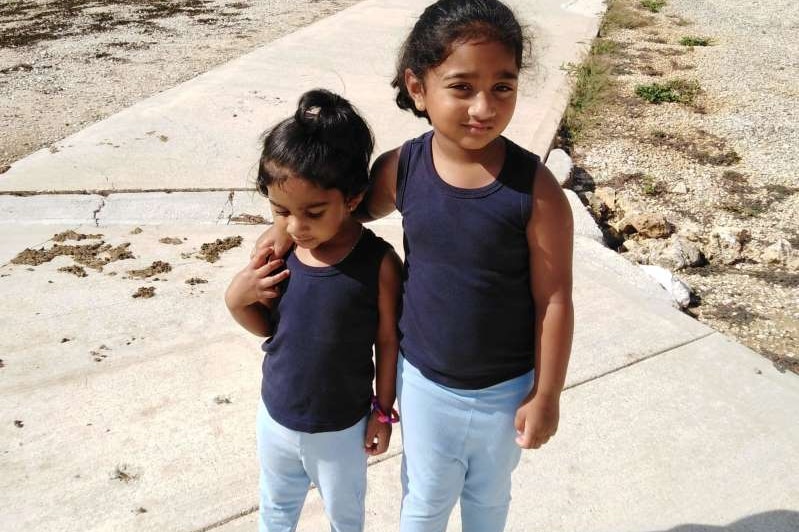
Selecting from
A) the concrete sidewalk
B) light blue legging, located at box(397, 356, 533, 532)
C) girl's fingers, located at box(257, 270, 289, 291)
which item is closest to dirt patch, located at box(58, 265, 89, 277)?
the concrete sidewalk

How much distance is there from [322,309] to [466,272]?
0.32m

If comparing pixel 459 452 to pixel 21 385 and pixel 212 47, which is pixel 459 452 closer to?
pixel 21 385

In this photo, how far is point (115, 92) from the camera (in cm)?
595

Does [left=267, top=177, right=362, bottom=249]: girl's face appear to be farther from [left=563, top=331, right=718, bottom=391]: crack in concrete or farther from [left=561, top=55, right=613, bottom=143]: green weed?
[left=561, top=55, right=613, bottom=143]: green weed

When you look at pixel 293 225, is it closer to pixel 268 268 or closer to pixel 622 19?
pixel 268 268

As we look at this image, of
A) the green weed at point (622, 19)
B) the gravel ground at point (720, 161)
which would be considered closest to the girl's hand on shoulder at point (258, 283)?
the gravel ground at point (720, 161)

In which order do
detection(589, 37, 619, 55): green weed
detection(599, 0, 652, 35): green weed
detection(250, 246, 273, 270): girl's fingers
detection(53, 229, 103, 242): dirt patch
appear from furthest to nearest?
1. detection(599, 0, 652, 35): green weed
2. detection(589, 37, 619, 55): green weed
3. detection(53, 229, 103, 242): dirt patch
4. detection(250, 246, 273, 270): girl's fingers

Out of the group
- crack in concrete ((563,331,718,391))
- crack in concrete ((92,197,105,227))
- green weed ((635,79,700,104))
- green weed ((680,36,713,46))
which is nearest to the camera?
crack in concrete ((563,331,718,391))

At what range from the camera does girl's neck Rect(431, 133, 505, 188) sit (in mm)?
1511

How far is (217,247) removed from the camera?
3.60 meters

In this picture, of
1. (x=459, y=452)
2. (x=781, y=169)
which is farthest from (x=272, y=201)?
(x=781, y=169)

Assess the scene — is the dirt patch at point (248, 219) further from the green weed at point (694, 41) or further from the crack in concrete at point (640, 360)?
the green weed at point (694, 41)

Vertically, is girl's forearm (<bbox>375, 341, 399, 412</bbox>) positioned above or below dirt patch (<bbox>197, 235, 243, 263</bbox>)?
above

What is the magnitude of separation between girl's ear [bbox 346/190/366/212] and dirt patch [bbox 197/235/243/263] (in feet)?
6.55
